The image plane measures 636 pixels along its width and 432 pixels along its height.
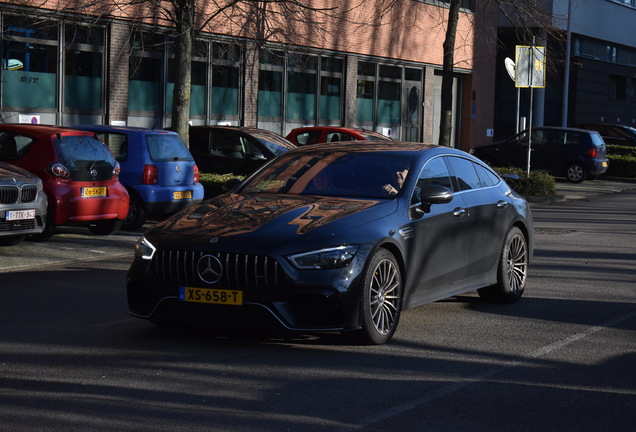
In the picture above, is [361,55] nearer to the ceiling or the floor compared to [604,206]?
nearer to the ceiling

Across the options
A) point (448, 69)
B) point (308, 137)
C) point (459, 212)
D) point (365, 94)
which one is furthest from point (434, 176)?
point (365, 94)

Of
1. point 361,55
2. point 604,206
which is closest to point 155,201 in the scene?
point 604,206

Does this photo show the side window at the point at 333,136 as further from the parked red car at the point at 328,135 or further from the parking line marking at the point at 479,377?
the parking line marking at the point at 479,377

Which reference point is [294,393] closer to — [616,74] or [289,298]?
[289,298]

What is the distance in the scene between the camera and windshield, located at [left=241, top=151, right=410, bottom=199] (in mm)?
8750

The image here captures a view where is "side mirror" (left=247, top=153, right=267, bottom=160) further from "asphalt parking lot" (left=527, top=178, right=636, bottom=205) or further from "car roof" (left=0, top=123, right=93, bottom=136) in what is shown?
"asphalt parking lot" (left=527, top=178, right=636, bottom=205)

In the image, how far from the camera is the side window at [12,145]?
14.4m

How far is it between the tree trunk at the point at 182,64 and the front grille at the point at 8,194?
6.63m

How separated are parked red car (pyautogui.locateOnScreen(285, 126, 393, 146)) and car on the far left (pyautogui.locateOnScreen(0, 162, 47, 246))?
1245 cm

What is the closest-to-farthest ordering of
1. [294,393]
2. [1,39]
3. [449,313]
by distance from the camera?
[294,393] → [449,313] → [1,39]

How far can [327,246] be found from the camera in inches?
299

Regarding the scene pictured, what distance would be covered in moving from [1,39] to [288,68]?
1040cm

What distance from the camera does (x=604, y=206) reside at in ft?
79.4

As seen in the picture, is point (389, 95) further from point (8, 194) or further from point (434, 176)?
point (434, 176)
